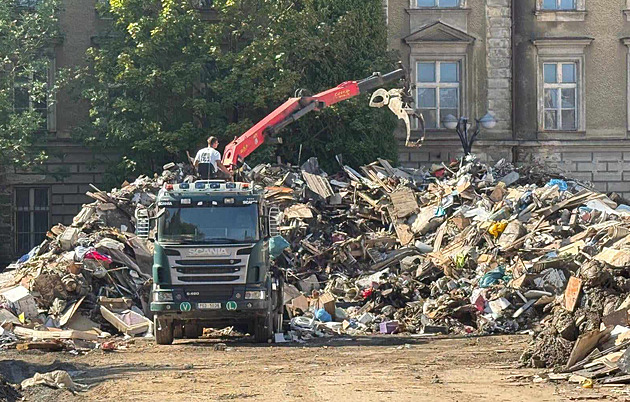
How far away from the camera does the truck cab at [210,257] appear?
18.7 metres

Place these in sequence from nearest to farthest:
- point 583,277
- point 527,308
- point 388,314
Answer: point 583,277 < point 527,308 < point 388,314

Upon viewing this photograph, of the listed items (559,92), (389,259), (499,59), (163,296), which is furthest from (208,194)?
(559,92)

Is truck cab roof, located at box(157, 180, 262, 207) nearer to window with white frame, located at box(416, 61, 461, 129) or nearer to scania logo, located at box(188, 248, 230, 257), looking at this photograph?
scania logo, located at box(188, 248, 230, 257)

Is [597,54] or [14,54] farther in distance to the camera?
[597,54]

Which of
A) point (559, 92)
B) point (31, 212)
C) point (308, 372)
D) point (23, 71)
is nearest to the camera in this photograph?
point (308, 372)

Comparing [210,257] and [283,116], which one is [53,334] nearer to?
[210,257]

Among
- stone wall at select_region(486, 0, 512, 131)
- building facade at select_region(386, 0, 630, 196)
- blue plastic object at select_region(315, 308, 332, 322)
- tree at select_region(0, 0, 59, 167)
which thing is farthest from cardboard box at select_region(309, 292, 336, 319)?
stone wall at select_region(486, 0, 512, 131)

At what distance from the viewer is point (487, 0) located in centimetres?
3922

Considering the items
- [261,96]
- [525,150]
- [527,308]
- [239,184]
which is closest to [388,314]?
[527,308]

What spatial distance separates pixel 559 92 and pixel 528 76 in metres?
1.19

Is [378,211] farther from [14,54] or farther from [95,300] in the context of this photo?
[14,54]

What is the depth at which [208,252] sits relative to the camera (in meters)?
18.7

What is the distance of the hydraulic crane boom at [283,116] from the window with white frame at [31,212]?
638 inches

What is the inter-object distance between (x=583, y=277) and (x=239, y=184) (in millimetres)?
6100
